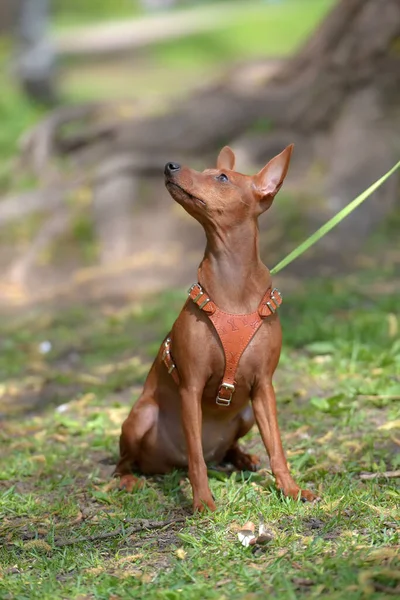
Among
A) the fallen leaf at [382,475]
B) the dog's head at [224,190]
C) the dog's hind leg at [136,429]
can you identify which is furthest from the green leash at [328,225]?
the fallen leaf at [382,475]

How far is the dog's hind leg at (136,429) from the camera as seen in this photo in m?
4.49

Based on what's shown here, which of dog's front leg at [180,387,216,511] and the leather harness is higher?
the leather harness

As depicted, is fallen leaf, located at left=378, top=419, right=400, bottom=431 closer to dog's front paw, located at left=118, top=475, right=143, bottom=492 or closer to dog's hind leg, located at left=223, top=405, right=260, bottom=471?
dog's hind leg, located at left=223, top=405, right=260, bottom=471

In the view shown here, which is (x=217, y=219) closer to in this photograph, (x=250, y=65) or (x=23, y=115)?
(x=250, y=65)

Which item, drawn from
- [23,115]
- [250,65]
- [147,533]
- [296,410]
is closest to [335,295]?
[296,410]

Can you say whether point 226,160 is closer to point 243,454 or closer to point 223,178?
point 223,178

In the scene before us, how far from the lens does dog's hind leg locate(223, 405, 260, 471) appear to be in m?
4.55

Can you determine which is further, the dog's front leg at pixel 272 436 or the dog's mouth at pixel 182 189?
the dog's front leg at pixel 272 436

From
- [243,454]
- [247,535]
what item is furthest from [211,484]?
[247,535]

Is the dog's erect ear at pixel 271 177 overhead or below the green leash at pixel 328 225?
overhead

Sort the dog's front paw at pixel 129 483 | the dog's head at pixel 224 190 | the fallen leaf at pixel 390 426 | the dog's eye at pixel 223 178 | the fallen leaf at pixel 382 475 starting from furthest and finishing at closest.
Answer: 1. the fallen leaf at pixel 390 426
2. the dog's front paw at pixel 129 483
3. the fallen leaf at pixel 382 475
4. the dog's eye at pixel 223 178
5. the dog's head at pixel 224 190

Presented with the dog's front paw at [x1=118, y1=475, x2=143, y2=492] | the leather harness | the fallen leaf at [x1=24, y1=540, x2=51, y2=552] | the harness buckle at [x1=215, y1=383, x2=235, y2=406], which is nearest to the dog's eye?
the leather harness

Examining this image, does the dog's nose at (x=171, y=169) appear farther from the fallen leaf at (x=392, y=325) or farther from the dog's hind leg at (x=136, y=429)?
the fallen leaf at (x=392, y=325)

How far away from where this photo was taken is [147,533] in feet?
13.0
